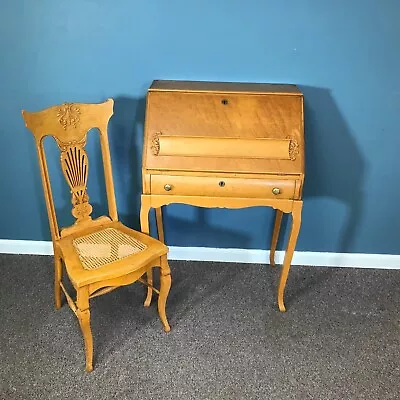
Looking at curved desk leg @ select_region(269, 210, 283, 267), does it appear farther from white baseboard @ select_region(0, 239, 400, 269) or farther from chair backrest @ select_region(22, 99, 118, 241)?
chair backrest @ select_region(22, 99, 118, 241)

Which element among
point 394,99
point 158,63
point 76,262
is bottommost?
point 76,262

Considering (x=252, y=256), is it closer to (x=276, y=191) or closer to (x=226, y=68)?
(x=276, y=191)

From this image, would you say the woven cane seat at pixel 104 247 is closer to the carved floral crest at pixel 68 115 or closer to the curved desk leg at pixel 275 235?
the carved floral crest at pixel 68 115

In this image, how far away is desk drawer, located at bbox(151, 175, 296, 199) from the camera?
201 centimetres

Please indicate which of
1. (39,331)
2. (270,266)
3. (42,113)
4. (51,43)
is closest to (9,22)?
(51,43)

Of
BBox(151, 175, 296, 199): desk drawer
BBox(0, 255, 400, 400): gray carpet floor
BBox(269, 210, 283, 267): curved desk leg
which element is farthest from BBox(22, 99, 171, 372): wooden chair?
BBox(269, 210, 283, 267): curved desk leg

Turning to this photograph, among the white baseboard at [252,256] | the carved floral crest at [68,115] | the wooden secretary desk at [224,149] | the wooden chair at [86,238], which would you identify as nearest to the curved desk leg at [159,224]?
the white baseboard at [252,256]

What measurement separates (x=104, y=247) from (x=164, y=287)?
324 millimetres

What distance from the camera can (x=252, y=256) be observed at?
8.82 feet

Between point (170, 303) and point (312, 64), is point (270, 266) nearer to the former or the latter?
point (170, 303)

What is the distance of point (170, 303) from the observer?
2379 millimetres

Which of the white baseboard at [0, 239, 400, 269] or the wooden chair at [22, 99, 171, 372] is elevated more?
the wooden chair at [22, 99, 171, 372]

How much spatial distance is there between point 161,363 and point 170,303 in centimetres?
41

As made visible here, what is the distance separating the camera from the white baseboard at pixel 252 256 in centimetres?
267
